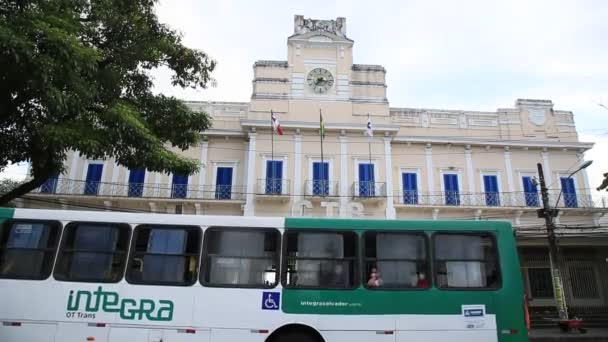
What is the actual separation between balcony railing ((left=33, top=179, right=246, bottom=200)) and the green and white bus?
44.6 feet

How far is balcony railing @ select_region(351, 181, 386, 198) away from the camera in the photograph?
20406 millimetres

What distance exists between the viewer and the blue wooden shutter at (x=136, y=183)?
66.8 ft

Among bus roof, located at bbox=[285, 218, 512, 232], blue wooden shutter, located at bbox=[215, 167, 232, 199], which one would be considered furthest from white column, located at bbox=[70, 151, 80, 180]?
bus roof, located at bbox=[285, 218, 512, 232]

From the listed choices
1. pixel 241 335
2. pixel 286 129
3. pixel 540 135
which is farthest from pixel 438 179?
pixel 241 335

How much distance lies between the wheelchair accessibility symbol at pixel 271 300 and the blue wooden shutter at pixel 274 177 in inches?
531

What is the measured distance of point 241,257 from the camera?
22.4 ft

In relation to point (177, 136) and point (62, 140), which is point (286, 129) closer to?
point (177, 136)

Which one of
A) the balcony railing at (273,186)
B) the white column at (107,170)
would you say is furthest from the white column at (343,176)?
the white column at (107,170)

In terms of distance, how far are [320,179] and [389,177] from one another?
3.43 metres

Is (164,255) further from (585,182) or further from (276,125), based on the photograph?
(585,182)

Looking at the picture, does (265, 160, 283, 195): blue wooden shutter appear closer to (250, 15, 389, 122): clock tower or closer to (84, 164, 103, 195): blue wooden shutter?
(250, 15, 389, 122): clock tower

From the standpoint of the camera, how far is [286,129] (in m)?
21.3

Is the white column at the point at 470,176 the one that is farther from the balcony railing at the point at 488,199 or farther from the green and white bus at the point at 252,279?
the green and white bus at the point at 252,279

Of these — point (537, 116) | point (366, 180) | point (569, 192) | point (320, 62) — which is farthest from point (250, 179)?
point (569, 192)
